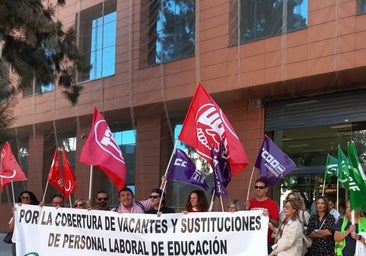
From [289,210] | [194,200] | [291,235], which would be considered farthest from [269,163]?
[291,235]

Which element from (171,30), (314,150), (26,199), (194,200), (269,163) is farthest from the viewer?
(171,30)

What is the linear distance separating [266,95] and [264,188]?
260 inches

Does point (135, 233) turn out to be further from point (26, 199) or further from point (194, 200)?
point (26, 199)

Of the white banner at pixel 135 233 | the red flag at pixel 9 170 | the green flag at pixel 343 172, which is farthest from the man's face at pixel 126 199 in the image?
the green flag at pixel 343 172

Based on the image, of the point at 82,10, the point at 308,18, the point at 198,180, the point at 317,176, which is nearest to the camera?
the point at 198,180

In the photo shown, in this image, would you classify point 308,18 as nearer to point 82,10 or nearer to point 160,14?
point 160,14

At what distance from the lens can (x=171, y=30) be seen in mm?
15961

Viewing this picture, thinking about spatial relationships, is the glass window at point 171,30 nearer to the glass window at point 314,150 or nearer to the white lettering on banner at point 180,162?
the glass window at point 314,150

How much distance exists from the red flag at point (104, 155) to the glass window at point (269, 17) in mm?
6800

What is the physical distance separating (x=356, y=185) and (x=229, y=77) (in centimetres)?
739

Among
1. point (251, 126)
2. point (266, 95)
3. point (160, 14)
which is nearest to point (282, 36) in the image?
point (266, 95)

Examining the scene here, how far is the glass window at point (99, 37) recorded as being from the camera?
1797cm

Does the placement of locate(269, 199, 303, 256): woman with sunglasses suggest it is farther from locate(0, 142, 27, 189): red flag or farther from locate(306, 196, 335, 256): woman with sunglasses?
locate(0, 142, 27, 189): red flag

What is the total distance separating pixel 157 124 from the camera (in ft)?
55.4
